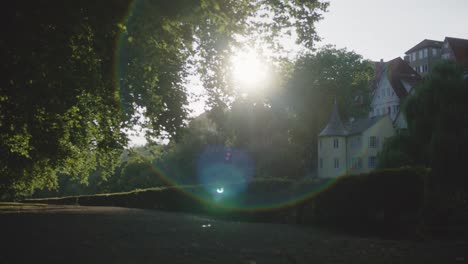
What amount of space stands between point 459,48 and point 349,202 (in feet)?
265

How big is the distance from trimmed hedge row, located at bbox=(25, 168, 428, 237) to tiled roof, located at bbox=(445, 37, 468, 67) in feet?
238

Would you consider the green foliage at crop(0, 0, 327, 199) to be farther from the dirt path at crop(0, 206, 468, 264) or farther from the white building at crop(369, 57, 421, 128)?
the white building at crop(369, 57, 421, 128)

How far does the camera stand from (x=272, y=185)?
84.2 ft

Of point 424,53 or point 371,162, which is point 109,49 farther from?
point 424,53

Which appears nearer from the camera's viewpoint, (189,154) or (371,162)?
(371,162)

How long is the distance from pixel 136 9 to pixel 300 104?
207 ft

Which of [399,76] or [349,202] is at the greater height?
[399,76]

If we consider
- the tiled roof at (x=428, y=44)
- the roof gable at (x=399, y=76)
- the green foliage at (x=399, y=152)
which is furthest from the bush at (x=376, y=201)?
the tiled roof at (x=428, y=44)

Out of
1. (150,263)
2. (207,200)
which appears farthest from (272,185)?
(150,263)

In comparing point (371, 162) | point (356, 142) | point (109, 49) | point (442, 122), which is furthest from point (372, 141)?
point (109, 49)

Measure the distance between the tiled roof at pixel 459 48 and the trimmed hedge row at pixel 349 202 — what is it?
7264 centimetres

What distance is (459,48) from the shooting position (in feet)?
289

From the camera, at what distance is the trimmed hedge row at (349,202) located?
16.0 meters

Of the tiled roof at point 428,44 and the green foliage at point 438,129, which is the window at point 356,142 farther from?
the tiled roof at point 428,44
